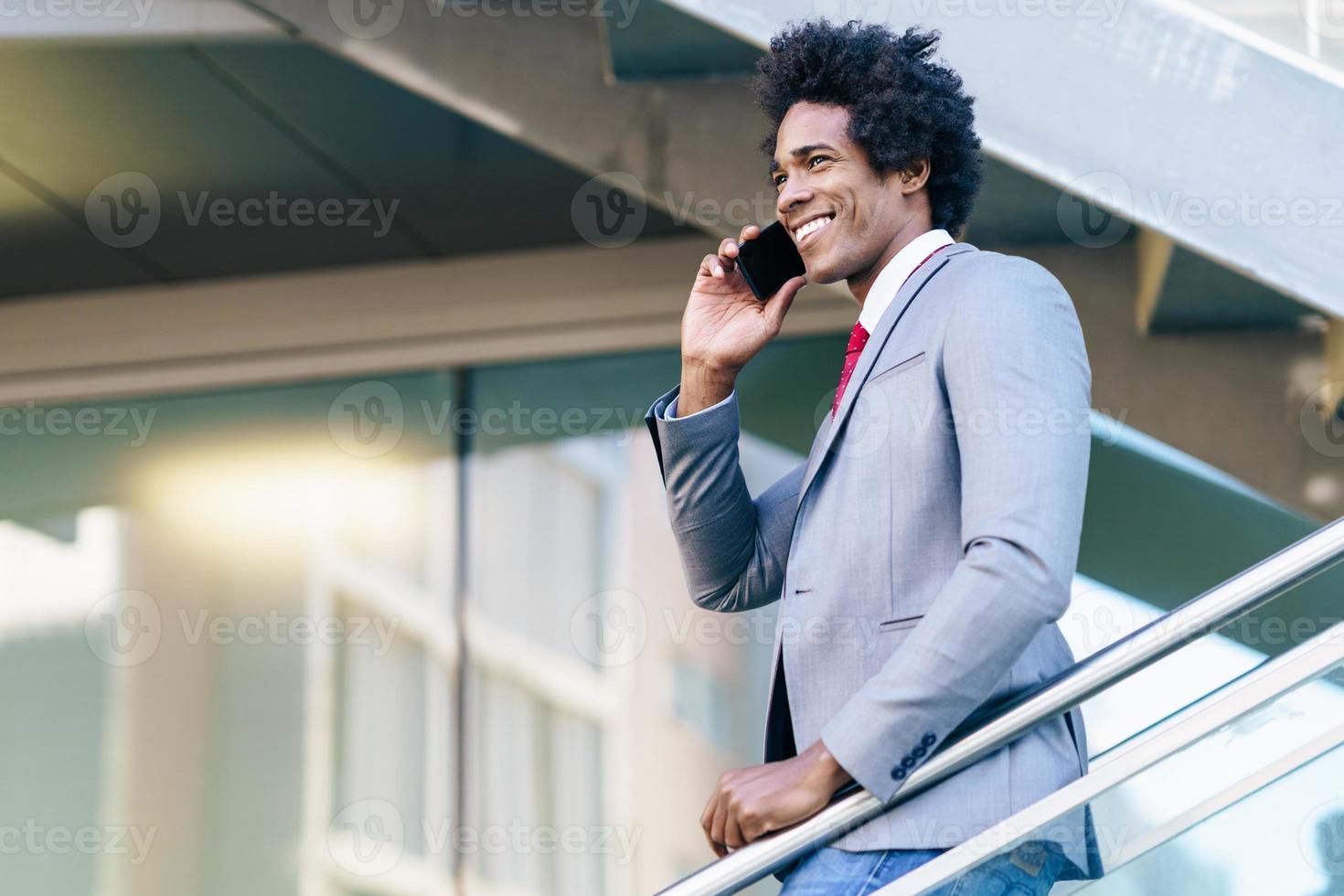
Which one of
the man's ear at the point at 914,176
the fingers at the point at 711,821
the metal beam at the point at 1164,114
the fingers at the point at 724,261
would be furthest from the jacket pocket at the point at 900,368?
the metal beam at the point at 1164,114

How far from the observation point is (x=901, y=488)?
75.0 inches

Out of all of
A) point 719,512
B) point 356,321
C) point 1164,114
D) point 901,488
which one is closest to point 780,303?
point 719,512

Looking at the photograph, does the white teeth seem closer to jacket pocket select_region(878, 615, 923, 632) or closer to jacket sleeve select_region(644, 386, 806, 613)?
jacket sleeve select_region(644, 386, 806, 613)

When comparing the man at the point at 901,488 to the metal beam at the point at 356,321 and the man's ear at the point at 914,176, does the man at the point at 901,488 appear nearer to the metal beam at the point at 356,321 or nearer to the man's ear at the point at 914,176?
the man's ear at the point at 914,176

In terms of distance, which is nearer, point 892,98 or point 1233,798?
point 1233,798

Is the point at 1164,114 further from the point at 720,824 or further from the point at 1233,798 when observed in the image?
the point at 720,824

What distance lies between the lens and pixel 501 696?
17.6ft

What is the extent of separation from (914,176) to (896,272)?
18 cm

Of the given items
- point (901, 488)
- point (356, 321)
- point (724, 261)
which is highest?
point (356, 321)

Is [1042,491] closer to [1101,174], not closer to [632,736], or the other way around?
[1101,174]

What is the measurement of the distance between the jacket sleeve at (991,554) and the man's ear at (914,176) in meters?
0.46

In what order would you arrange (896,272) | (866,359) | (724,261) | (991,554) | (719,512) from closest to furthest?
(991,554) → (866,359) → (896,272) → (719,512) → (724,261)

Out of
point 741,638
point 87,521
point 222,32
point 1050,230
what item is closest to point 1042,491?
point 1050,230

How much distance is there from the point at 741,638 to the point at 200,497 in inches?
84.8
